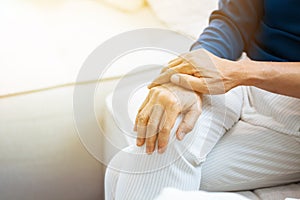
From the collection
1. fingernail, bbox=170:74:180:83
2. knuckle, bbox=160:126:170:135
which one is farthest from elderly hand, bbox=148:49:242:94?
knuckle, bbox=160:126:170:135

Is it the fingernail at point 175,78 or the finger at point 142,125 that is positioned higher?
the fingernail at point 175,78

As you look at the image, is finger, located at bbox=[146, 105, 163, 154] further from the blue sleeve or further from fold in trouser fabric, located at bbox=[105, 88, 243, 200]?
the blue sleeve

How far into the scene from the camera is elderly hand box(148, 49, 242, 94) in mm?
835

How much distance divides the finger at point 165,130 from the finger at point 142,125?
36mm

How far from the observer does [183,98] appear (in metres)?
0.83

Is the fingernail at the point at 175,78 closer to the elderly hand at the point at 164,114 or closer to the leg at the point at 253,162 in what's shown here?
the elderly hand at the point at 164,114

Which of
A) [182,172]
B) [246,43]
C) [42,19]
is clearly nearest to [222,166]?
[182,172]

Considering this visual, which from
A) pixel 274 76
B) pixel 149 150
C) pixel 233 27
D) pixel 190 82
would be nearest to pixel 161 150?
pixel 149 150

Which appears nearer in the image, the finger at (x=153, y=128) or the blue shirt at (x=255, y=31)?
the finger at (x=153, y=128)

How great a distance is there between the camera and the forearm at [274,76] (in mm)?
837

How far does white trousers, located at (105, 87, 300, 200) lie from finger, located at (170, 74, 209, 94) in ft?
0.11

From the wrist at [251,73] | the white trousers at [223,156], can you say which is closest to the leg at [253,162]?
the white trousers at [223,156]

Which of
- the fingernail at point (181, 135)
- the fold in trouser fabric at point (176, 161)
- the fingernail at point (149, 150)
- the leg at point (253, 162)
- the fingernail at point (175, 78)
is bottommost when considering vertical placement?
the leg at point (253, 162)

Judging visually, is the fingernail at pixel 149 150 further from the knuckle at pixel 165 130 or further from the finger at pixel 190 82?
the finger at pixel 190 82
